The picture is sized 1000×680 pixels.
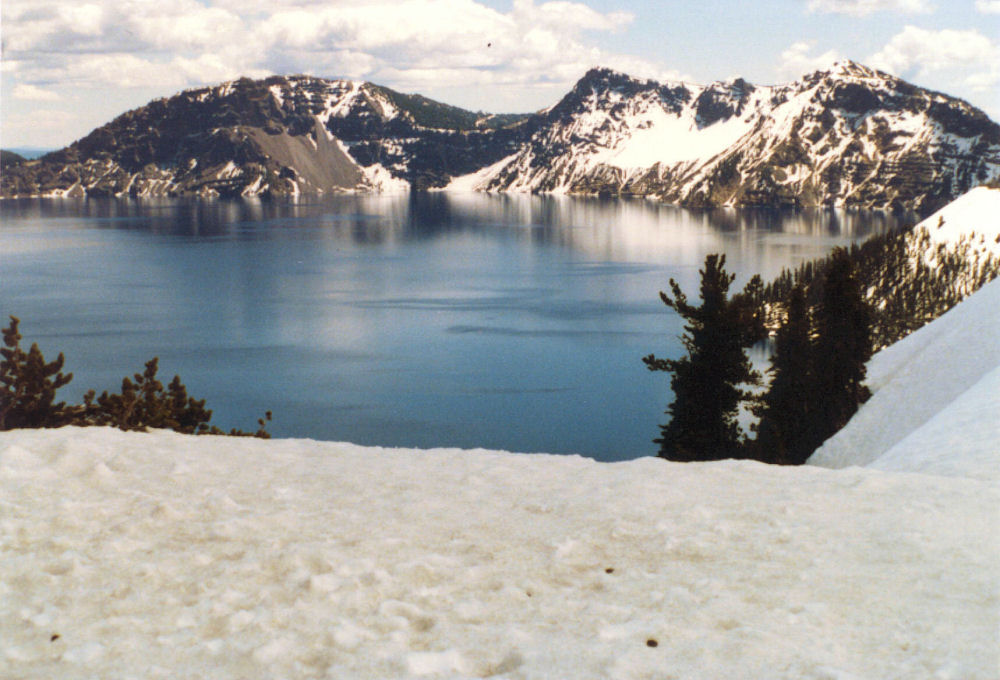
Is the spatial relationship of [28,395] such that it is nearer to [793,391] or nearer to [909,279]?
[793,391]

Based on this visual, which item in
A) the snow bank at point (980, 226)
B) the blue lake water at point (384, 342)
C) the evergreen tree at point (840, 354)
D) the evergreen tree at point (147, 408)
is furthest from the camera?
the snow bank at point (980, 226)

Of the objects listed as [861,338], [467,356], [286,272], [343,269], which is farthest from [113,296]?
→ [861,338]

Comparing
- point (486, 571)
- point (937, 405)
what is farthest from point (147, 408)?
point (937, 405)

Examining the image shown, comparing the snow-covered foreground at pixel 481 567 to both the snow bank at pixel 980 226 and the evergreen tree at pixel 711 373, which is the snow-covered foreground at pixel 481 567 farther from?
the snow bank at pixel 980 226

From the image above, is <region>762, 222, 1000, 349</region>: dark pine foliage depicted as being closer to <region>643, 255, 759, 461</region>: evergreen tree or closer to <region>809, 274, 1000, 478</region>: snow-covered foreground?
<region>809, 274, 1000, 478</region>: snow-covered foreground

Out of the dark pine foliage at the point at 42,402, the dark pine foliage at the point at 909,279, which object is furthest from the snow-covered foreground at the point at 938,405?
the dark pine foliage at the point at 909,279

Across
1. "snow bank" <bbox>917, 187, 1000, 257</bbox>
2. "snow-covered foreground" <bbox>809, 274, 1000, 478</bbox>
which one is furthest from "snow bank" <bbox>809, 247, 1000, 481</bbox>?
"snow bank" <bbox>917, 187, 1000, 257</bbox>
